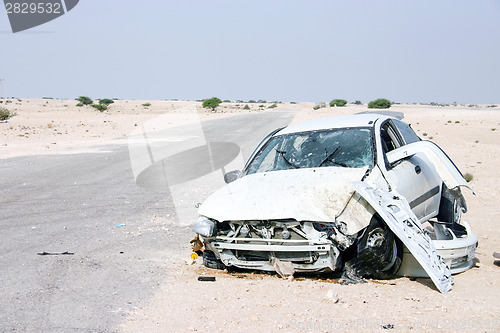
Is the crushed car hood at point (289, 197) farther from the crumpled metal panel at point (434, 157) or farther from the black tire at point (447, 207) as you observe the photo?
the black tire at point (447, 207)

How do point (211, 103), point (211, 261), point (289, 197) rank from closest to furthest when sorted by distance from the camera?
point (289, 197) < point (211, 261) < point (211, 103)

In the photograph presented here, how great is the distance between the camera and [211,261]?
19.9ft

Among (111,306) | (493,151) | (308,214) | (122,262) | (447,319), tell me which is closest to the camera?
(447,319)

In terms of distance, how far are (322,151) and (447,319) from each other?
9.18 feet

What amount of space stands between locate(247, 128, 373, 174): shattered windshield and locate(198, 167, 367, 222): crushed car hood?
28 centimetres

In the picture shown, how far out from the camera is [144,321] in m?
4.48

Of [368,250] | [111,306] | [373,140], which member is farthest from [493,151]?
[111,306]

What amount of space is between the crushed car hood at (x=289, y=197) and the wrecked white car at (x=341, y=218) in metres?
0.01

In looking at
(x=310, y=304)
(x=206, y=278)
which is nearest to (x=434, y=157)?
(x=310, y=304)

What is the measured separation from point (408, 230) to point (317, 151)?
1.76m

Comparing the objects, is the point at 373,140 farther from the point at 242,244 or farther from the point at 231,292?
the point at 231,292

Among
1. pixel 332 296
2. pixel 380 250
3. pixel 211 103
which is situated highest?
pixel 380 250

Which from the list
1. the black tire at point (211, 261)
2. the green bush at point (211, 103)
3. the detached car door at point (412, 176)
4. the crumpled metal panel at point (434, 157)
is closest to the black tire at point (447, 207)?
the detached car door at point (412, 176)

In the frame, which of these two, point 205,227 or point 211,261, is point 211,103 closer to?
point 211,261
